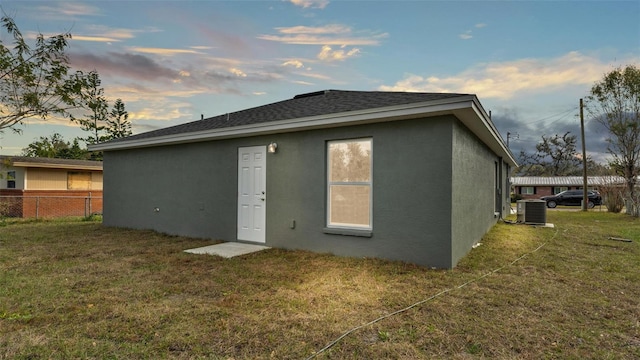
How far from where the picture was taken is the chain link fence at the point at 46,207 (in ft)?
44.9

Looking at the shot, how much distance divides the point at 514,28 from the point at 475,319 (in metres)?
8.04

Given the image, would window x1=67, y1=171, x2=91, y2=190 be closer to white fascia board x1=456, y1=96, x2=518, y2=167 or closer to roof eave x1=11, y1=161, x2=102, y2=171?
roof eave x1=11, y1=161, x2=102, y2=171

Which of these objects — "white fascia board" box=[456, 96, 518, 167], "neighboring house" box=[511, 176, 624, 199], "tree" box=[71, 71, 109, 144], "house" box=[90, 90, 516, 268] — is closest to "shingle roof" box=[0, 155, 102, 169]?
"house" box=[90, 90, 516, 268]

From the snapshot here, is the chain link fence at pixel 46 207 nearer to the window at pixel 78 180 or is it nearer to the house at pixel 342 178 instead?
the window at pixel 78 180

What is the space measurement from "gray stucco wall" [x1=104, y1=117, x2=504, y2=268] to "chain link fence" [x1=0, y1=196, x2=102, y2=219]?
23.3ft

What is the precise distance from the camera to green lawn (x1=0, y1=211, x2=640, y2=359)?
249 centimetres

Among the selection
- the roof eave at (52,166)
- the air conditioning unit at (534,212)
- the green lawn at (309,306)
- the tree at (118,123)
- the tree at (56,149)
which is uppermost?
the tree at (118,123)

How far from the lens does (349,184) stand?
5.61 m

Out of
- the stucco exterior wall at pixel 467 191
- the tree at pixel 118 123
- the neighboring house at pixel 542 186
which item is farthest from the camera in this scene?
the neighboring house at pixel 542 186

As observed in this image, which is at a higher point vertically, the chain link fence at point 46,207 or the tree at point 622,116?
A: the tree at point 622,116

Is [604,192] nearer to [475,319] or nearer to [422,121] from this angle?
[422,121]

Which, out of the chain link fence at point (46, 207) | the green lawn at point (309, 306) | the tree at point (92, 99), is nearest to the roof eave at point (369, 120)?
the tree at point (92, 99)

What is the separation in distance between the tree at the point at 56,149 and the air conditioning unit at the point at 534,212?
28.8 meters

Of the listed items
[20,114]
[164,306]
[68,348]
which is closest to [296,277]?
[164,306]
